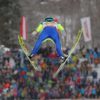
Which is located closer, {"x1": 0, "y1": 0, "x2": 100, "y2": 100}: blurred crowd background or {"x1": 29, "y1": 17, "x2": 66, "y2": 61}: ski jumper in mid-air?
{"x1": 29, "y1": 17, "x2": 66, "y2": 61}: ski jumper in mid-air

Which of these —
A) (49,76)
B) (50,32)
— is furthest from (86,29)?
(50,32)

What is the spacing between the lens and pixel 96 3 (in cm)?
3366

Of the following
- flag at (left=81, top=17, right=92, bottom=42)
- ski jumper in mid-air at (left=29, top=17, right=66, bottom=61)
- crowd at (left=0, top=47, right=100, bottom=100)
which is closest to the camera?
ski jumper in mid-air at (left=29, top=17, right=66, bottom=61)

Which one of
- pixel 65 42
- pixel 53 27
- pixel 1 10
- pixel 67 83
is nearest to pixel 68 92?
pixel 67 83

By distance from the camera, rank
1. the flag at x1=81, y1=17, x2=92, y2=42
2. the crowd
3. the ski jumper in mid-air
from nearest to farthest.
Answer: the ski jumper in mid-air
the crowd
the flag at x1=81, y1=17, x2=92, y2=42

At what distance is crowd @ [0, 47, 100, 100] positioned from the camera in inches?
891

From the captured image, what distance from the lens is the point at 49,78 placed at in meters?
23.1

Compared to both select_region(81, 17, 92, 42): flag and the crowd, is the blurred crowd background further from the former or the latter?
select_region(81, 17, 92, 42): flag

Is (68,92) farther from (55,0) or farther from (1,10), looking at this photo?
(55,0)

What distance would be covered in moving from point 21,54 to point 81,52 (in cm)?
298

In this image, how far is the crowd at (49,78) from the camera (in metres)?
22.6

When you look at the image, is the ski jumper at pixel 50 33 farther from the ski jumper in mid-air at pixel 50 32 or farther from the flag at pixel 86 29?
the flag at pixel 86 29

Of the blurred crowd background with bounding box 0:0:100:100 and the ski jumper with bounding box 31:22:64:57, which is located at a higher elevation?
the ski jumper with bounding box 31:22:64:57

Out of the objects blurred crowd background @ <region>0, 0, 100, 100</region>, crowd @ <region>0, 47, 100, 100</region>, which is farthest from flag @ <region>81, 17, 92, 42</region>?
crowd @ <region>0, 47, 100, 100</region>
